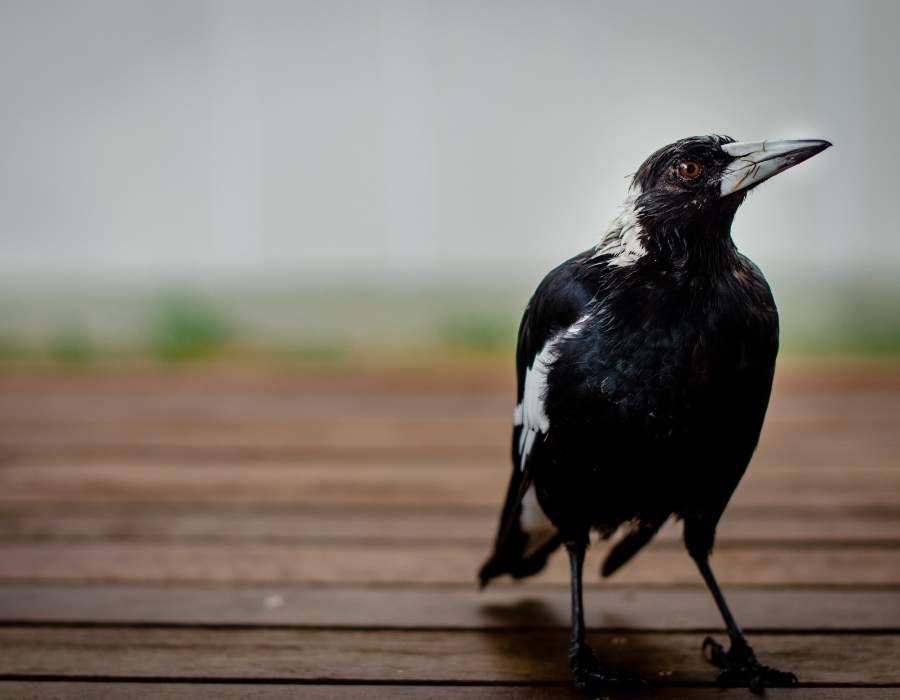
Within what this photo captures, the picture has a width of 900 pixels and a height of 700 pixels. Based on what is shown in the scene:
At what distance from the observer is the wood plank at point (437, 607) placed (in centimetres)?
145

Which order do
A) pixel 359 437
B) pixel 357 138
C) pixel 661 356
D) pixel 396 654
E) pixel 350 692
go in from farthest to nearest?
pixel 357 138 < pixel 359 437 < pixel 396 654 < pixel 350 692 < pixel 661 356

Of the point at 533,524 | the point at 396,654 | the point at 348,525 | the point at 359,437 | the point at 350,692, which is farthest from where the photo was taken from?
the point at 359,437

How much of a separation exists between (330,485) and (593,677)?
1.25 m

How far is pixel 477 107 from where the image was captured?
419cm

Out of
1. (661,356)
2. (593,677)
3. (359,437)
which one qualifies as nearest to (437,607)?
(593,677)

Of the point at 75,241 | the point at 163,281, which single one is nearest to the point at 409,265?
the point at 163,281

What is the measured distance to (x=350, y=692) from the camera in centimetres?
121

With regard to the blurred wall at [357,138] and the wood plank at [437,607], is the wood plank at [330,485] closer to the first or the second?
the wood plank at [437,607]

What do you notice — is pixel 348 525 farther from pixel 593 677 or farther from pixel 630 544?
pixel 593 677

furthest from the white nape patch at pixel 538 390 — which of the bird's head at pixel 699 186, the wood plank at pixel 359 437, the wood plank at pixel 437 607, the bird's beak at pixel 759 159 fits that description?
the wood plank at pixel 359 437

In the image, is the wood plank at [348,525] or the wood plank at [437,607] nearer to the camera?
the wood plank at [437,607]

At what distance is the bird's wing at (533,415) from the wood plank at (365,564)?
0.65 feet

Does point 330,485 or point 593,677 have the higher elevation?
point 593,677

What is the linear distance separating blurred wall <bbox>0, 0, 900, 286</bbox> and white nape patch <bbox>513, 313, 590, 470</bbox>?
2708mm
